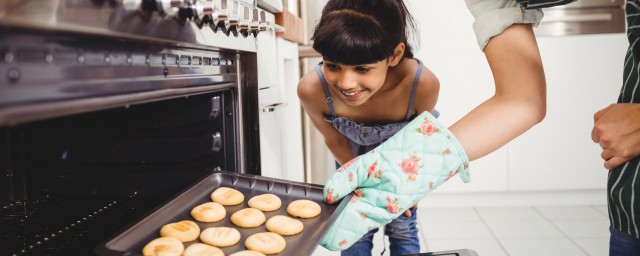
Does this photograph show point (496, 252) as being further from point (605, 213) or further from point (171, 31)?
point (171, 31)

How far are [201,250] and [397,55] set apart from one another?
85cm

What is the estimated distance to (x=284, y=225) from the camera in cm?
79

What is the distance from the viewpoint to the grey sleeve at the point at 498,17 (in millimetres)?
853

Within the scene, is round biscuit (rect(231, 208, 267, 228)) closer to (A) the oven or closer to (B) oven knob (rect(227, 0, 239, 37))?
(A) the oven

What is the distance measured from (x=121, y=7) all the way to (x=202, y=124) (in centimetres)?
46

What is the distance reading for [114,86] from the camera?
0.51m

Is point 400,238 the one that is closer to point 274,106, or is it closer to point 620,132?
point 274,106

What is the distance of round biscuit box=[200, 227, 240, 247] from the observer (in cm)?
76

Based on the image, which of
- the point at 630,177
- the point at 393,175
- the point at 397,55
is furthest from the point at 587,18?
the point at 393,175

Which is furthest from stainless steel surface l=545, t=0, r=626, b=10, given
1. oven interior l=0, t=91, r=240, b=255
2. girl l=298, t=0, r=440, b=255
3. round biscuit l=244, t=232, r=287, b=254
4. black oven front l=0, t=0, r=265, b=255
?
round biscuit l=244, t=232, r=287, b=254

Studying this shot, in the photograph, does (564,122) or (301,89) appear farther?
(564,122)

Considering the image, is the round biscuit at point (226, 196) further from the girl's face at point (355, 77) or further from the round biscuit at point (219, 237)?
the girl's face at point (355, 77)

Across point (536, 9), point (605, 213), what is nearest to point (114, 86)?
point (536, 9)

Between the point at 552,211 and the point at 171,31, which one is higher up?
the point at 171,31
